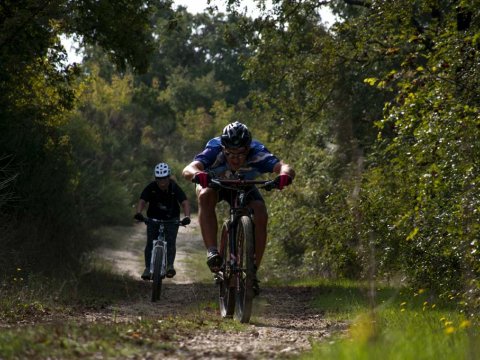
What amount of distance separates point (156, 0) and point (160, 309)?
29.4 ft

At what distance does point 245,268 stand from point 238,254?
0.95ft

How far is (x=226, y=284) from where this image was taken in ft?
29.6

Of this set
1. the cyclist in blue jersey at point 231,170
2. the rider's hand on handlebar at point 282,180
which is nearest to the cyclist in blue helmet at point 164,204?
the cyclist in blue jersey at point 231,170

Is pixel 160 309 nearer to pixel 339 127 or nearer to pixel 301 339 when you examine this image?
pixel 301 339

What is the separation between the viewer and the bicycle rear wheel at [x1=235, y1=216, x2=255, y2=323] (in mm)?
8375

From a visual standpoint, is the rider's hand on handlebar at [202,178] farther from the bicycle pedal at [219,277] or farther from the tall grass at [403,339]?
the tall grass at [403,339]

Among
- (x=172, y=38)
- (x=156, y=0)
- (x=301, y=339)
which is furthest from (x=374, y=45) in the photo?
(x=172, y=38)

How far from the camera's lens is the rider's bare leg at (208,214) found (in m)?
9.00

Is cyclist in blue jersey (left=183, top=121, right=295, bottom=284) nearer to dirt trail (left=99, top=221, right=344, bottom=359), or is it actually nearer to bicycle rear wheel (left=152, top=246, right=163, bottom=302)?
dirt trail (left=99, top=221, right=344, bottom=359)

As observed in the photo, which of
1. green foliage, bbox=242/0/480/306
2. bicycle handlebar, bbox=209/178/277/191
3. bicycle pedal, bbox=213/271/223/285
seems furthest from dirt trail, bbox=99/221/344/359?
bicycle handlebar, bbox=209/178/277/191

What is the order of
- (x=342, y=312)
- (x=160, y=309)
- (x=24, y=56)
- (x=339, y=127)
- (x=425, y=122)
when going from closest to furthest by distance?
1. (x=425, y=122)
2. (x=342, y=312)
3. (x=160, y=309)
4. (x=24, y=56)
5. (x=339, y=127)

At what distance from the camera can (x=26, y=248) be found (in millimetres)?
15211

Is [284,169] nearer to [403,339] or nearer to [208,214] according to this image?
[208,214]

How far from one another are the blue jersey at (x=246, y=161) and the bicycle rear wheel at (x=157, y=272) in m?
3.59
